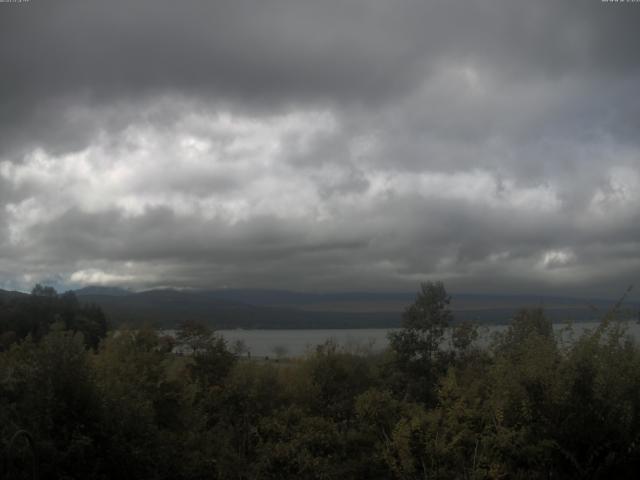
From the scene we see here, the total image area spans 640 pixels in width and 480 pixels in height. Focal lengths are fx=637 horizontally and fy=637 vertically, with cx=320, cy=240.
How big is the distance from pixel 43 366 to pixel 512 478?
839 cm

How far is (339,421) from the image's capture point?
57.0 ft

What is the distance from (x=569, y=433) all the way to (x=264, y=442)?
6514mm

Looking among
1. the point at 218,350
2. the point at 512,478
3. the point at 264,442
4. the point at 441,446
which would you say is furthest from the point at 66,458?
the point at 218,350

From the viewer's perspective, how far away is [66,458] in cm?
948

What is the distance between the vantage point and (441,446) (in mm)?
12062

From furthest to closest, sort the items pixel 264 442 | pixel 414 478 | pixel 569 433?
pixel 264 442, pixel 414 478, pixel 569 433

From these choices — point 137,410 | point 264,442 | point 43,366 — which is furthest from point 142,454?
point 264,442

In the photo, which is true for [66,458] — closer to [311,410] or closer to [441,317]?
[311,410]

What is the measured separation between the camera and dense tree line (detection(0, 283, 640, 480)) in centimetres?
997

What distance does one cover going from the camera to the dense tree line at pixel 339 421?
32.7 ft

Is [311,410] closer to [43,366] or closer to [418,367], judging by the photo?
[418,367]

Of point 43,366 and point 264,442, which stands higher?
point 43,366

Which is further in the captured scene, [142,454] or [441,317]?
[441,317]

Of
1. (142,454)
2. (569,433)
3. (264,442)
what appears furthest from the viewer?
(264,442)
